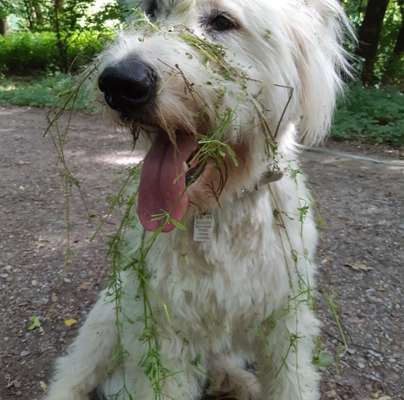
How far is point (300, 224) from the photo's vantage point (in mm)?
2188

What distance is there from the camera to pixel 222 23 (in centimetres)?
189

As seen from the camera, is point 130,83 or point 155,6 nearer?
point 130,83

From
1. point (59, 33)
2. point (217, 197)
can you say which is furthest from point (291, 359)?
point (59, 33)

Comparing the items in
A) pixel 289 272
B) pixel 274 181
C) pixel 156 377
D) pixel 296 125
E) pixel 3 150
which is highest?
pixel 296 125

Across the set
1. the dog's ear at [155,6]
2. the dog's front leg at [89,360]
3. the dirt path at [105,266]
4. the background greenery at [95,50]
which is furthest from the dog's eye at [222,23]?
the dog's front leg at [89,360]

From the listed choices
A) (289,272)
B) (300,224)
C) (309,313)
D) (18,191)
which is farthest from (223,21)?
(18,191)

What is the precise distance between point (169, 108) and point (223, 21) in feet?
1.63

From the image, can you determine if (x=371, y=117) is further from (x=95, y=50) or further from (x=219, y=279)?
(x=219, y=279)

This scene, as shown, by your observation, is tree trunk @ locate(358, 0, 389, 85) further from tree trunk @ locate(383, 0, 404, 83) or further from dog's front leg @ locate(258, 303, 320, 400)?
dog's front leg @ locate(258, 303, 320, 400)

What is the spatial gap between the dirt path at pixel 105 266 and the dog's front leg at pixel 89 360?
9.4 inches

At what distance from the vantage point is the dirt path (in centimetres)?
270

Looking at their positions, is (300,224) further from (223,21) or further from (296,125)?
(223,21)

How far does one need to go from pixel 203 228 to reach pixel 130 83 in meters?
0.71

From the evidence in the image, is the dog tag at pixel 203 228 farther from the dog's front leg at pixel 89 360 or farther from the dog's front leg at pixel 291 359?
the dog's front leg at pixel 89 360
